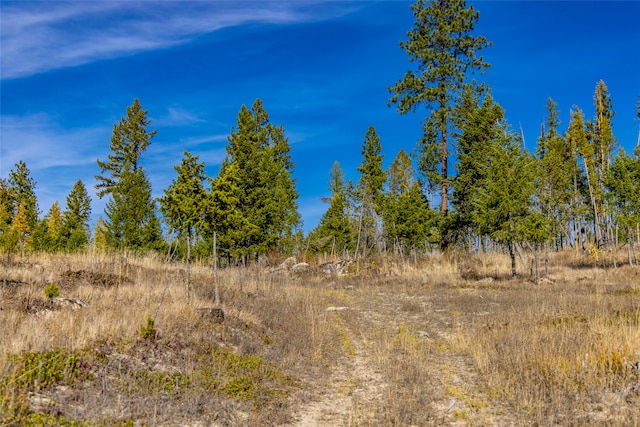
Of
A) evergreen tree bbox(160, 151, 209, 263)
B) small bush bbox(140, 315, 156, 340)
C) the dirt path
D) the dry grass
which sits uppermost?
evergreen tree bbox(160, 151, 209, 263)

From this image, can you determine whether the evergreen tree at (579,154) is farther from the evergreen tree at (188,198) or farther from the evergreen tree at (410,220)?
the evergreen tree at (188,198)

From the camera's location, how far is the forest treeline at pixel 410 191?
21031mm

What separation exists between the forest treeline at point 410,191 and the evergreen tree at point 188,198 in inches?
1.3

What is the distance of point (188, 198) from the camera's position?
12680 mm

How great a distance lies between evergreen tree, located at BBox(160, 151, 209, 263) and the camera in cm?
1260

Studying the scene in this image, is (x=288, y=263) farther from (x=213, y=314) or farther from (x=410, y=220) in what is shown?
(x=213, y=314)

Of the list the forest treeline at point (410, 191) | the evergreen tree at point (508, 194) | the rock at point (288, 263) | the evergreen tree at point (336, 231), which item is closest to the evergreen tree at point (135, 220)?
the forest treeline at point (410, 191)

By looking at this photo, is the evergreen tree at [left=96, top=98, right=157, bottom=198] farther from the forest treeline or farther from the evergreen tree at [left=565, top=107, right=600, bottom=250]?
the evergreen tree at [left=565, top=107, right=600, bottom=250]

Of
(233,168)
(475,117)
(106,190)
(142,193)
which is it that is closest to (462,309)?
(233,168)

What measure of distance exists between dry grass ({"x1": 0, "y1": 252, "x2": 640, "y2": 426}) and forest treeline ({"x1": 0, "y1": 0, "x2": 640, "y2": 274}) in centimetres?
410

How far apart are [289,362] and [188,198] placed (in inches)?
245

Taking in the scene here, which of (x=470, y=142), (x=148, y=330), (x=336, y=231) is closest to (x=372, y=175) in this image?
(x=336, y=231)

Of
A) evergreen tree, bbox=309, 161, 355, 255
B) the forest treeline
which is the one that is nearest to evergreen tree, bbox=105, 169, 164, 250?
the forest treeline

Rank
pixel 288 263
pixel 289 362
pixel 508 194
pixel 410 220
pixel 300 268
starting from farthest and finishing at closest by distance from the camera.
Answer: pixel 410 220
pixel 288 263
pixel 300 268
pixel 508 194
pixel 289 362
